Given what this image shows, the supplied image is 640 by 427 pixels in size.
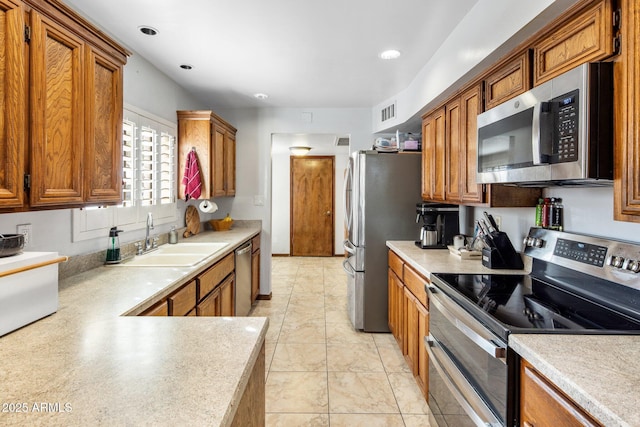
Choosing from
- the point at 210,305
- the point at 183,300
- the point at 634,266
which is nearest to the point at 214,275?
the point at 210,305

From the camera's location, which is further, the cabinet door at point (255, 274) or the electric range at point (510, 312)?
the cabinet door at point (255, 274)

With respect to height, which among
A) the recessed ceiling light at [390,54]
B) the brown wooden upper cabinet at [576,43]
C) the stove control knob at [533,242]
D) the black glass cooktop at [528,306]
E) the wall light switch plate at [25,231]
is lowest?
the black glass cooktop at [528,306]

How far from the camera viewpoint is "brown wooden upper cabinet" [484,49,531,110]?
1661 mm

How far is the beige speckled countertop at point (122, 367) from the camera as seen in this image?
750 millimetres

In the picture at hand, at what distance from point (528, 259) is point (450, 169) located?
2.74 ft

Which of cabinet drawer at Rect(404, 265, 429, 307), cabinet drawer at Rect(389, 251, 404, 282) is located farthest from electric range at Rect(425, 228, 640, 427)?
cabinet drawer at Rect(389, 251, 404, 282)

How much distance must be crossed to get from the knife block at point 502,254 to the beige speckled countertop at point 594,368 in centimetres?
99

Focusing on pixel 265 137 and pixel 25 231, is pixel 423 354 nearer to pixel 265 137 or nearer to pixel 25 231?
pixel 25 231

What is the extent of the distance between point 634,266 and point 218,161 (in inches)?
132

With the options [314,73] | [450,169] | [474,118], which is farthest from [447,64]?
[314,73]

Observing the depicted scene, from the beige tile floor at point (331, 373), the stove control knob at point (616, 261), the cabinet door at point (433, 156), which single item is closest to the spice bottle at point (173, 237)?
the beige tile floor at point (331, 373)

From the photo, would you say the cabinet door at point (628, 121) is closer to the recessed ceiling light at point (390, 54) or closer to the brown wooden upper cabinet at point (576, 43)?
the brown wooden upper cabinet at point (576, 43)

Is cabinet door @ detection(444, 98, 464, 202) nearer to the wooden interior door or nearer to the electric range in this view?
the electric range

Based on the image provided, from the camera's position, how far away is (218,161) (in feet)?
12.0
